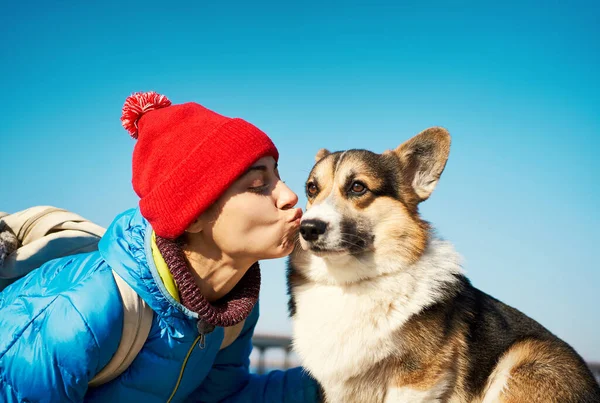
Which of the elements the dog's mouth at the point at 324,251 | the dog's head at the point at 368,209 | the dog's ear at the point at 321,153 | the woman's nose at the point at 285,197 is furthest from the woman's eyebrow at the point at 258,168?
the dog's ear at the point at 321,153

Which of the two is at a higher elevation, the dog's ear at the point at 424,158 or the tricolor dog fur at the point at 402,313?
the dog's ear at the point at 424,158

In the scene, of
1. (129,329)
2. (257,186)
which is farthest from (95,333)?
(257,186)

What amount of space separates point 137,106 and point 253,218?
1.11m

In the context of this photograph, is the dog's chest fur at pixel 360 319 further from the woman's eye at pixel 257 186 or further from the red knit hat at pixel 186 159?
the red knit hat at pixel 186 159

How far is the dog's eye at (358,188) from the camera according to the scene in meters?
3.38

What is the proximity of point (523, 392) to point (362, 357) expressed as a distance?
976mm

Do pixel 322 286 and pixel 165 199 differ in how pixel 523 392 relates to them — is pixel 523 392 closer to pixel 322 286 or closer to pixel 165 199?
pixel 322 286

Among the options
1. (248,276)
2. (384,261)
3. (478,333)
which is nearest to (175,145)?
(248,276)

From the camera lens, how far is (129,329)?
2803 mm

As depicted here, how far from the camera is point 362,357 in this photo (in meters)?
2.91

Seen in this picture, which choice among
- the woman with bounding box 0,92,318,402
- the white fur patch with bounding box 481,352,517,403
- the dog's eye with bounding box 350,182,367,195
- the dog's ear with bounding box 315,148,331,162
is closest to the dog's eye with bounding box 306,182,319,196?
the dog's eye with bounding box 350,182,367,195

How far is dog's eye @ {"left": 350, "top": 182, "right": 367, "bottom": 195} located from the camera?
3.38 meters

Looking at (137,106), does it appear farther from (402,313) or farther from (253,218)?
(402,313)

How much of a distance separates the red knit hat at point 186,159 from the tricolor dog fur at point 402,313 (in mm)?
546
